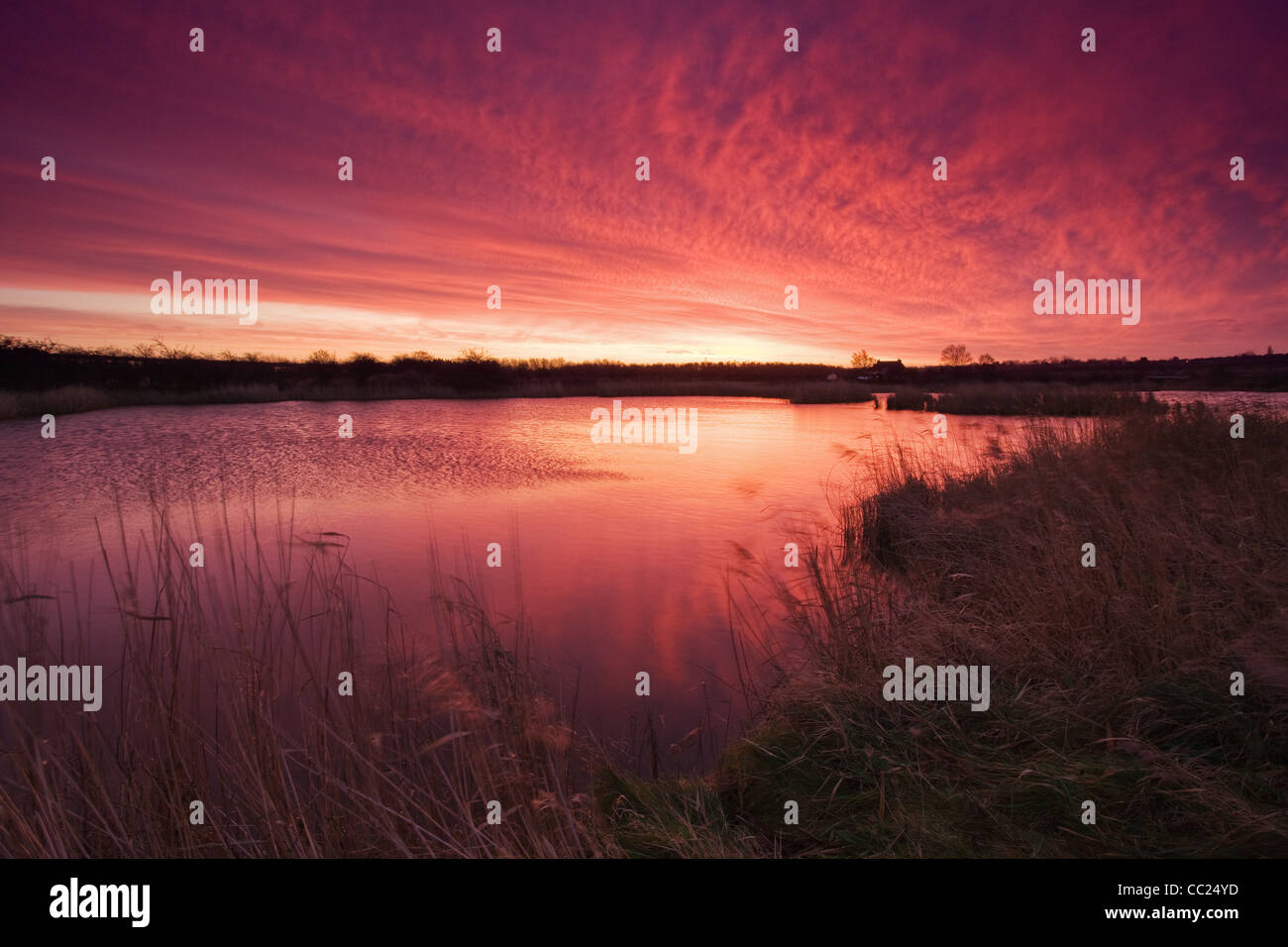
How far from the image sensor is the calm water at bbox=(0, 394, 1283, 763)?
6.27 metres

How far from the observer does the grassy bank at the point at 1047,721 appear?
283cm

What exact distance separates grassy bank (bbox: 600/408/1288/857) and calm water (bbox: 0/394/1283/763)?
3.94 feet

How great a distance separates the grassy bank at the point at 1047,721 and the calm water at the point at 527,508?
47.3 inches

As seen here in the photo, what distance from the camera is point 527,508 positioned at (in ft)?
39.2

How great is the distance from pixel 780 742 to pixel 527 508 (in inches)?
350
